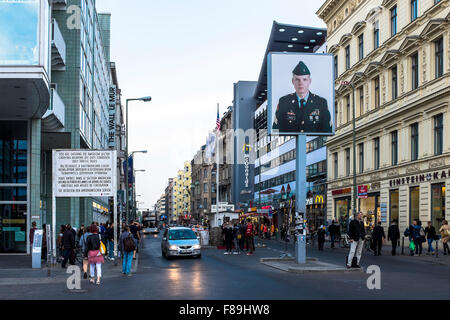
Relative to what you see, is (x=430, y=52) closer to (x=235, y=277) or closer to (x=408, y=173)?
(x=408, y=173)

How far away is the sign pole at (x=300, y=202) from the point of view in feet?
66.7

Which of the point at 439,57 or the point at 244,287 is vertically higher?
the point at 439,57

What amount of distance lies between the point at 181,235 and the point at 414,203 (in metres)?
16.0

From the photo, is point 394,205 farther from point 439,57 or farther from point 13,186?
point 13,186

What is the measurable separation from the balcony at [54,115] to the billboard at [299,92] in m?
10.5

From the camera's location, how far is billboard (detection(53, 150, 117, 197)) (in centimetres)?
2088

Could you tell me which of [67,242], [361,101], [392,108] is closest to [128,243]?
[67,242]

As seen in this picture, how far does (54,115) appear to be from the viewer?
27250 millimetres

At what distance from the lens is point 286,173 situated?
67688mm

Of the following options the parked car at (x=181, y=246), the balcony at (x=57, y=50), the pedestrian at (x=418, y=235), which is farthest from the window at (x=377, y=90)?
the balcony at (x=57, y=50)

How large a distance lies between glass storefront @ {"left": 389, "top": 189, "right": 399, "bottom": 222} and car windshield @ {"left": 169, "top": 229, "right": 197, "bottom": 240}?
54.9 ft

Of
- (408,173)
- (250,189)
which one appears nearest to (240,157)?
(250,189)

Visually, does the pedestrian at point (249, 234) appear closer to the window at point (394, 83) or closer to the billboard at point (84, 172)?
the billboard at point (84, 172)
